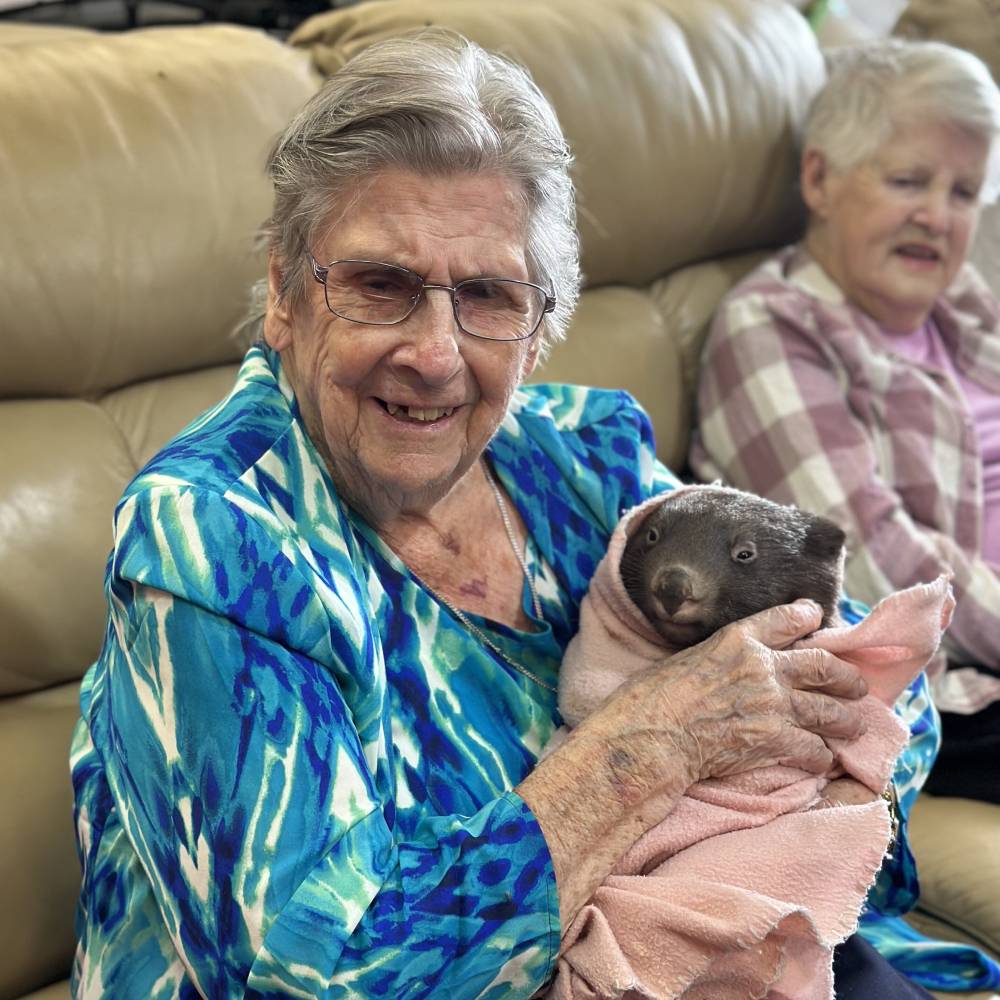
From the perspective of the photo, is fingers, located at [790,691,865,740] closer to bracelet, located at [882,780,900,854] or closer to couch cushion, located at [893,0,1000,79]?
bracelet, located at [882,780,900,854]

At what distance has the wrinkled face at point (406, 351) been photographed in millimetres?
1155

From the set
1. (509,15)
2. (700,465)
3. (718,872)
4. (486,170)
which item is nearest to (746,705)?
(718,872)

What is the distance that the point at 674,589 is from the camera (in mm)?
1228

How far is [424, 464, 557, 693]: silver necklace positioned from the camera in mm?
1285

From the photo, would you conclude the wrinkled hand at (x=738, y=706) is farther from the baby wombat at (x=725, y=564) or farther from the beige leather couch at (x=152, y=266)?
the beige leather couch at (x=152, y=266)

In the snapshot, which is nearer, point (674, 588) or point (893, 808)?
point (674, 588)

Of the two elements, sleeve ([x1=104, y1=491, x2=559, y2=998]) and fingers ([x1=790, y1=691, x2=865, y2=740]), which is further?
fingers ([x1=790, y1=691, x2=865, y2=740])

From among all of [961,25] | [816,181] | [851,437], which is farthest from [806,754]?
[961,25]

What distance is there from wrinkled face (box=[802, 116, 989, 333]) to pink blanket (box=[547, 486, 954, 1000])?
111cm

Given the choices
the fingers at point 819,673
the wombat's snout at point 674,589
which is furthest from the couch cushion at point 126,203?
the fingers at point 819,673

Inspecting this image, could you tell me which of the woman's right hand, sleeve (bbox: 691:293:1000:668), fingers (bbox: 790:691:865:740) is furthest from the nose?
sleeve (bbox: 691:293:1000:668)

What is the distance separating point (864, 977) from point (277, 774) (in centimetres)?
66

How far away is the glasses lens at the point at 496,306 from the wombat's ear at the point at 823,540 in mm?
350

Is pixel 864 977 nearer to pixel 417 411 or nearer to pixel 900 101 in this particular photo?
pixel 417 411
